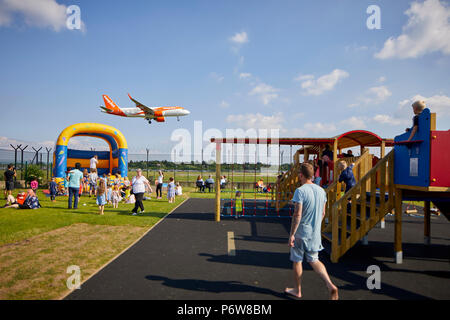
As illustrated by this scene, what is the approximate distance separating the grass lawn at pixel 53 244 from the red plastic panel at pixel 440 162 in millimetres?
6124

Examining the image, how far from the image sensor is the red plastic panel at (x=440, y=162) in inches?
171

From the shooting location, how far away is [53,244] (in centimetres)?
573

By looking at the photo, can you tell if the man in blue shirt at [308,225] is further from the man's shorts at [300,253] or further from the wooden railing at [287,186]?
the wooden railing at [287,186]

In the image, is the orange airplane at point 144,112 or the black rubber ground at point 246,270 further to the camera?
the orange airplane at point 144,112

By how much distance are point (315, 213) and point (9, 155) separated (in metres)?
24.6

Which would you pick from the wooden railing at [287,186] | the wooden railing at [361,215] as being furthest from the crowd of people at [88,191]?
the wooden railing at [361,215]

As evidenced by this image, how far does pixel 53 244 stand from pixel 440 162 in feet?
26.4

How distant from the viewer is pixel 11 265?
4.41 m

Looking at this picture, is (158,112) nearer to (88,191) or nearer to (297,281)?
(88,191)

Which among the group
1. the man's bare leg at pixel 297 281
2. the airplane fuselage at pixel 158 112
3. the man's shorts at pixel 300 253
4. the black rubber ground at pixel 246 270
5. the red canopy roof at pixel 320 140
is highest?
the airplane fuselage at pixel 158 112

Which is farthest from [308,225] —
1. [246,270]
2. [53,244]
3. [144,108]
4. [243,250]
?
[144,108]
